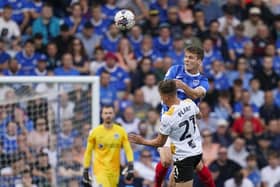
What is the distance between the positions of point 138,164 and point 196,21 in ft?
14.5

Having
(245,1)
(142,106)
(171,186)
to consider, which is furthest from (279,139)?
(171,186)

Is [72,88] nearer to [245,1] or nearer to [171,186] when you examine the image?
[171,186]

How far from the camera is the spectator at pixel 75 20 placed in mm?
20094

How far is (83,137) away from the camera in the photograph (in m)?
16.7

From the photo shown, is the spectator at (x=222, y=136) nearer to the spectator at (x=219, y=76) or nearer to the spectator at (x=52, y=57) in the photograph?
the spectator at (x=219, y=76)

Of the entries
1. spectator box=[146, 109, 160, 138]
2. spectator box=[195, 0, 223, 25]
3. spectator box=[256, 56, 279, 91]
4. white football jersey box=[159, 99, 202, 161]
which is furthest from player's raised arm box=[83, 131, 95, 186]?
spectator box=[195, 0, 223, 25]

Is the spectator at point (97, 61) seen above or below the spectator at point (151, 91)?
above

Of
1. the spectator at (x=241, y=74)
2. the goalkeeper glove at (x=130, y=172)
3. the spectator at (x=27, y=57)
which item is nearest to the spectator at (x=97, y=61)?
the spectator at (x=27, y=57)

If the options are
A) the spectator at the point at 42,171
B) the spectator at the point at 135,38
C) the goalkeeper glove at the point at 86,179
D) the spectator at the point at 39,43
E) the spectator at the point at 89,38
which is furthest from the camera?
the spectator at the point at 135,38

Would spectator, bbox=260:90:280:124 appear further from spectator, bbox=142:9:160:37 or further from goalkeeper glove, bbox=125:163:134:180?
goalkeeper glove, bbox=125:163:134:180

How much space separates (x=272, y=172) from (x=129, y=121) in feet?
8.86

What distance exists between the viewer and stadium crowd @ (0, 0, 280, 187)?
53.5 feet

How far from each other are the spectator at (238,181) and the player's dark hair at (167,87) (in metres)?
6.28

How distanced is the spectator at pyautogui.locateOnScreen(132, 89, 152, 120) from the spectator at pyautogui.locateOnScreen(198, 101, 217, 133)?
97 centimetres
